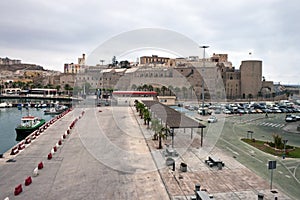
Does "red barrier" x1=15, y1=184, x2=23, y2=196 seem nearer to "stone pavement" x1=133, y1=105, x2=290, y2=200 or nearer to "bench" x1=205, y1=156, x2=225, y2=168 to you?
"stone pavement" x1=133, y1=105, x2=290, y2=200

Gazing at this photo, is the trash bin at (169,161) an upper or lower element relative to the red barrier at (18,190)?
upper

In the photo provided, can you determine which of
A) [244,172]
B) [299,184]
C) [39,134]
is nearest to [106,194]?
[244,172]

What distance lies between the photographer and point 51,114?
5400 centimetres

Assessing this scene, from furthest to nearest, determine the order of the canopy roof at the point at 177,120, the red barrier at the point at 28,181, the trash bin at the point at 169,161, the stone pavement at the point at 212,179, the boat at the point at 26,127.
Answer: the boat at the point at 26,127, the canopy roof at the point at 177,120, the trash bin at the point at 169,161, the red barrier at the point at 28,181, the stone pavement at the point at 212,179

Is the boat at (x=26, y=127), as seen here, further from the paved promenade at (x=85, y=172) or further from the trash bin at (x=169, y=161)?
the trash bin at (x=169, y=161)

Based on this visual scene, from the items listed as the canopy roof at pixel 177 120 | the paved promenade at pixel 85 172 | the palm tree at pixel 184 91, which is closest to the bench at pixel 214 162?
the paved promenade at pixel 85 172

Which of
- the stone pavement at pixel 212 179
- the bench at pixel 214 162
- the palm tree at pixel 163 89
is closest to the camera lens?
the stone pavement at pixel 212 179

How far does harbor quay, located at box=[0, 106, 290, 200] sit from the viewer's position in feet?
37.4

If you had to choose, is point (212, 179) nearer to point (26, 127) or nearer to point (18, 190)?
point (18, 190)

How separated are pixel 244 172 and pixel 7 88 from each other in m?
111

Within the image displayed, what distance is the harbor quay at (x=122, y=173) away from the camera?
37.4ft

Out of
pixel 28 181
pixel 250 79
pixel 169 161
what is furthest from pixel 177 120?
pixel 250 79

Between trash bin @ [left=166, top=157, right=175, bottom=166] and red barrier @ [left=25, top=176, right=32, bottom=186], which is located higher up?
trash bin @ [left=166, top=157, right=175, bottom=166]

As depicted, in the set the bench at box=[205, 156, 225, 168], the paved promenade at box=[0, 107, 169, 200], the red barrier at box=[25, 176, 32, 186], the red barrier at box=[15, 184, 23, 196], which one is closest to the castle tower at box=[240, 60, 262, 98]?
the paved promenade at box=[0, 107, 169, 200]
